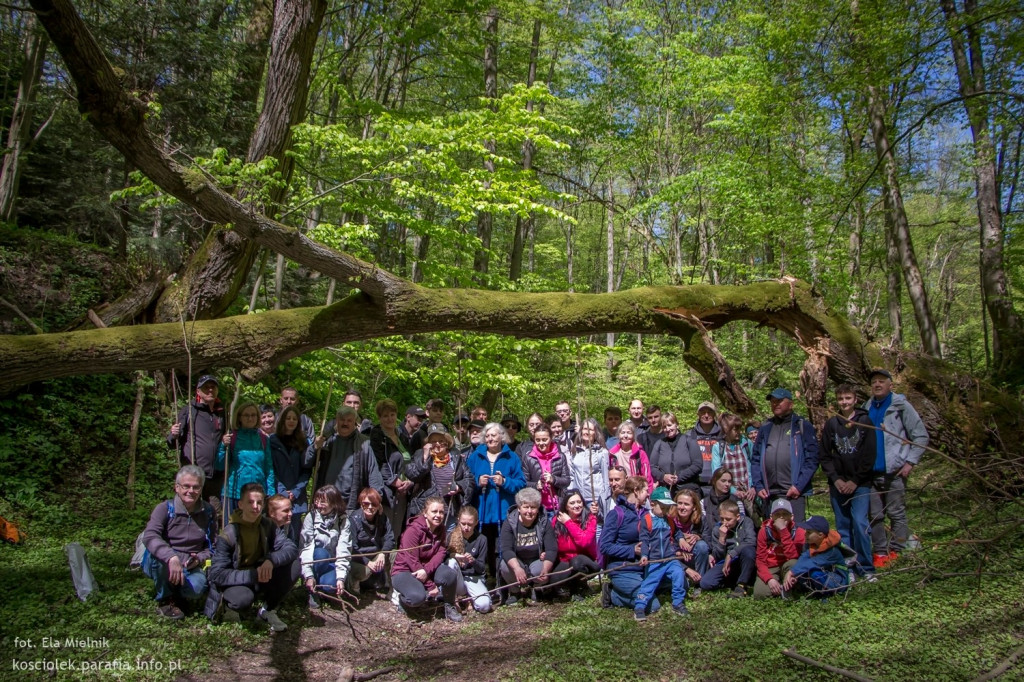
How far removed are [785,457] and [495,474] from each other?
2588 millimetres

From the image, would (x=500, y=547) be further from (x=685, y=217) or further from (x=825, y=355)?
(x=685, y=217)

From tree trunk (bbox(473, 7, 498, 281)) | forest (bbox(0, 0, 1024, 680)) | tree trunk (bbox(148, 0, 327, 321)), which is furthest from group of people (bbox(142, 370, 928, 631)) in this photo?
tree trunk (bbox(473, 7, 498, 281))

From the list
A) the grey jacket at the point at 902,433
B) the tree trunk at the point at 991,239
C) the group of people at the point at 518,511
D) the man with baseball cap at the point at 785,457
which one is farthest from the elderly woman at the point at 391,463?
the tree trunk at the point at 991,239

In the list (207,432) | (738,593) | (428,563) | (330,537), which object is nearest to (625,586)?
(738,593)

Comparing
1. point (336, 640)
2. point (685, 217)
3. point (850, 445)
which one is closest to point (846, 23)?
point (685, 217)

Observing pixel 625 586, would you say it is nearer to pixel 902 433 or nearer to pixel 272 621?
pixel 902 433

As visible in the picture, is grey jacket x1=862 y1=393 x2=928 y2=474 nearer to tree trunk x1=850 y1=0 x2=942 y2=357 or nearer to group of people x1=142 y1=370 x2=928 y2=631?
group of people x1=142 y1=370 x2=928 y2=631

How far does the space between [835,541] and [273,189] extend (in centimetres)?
678

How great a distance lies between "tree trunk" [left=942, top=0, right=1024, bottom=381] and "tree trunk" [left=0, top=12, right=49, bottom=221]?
1307cm

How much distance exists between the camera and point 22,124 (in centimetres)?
961

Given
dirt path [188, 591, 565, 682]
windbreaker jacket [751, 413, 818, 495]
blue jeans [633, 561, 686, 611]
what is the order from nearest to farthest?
1. dirt path [188, 591, 565, 682]
2. blue jeans [633, 561, 686, 611]
3. windbreaker jacket [751, 413, 818, 495]

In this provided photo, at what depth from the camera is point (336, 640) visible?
475 cm

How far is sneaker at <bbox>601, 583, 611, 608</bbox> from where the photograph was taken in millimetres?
5141

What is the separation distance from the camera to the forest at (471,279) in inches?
163
